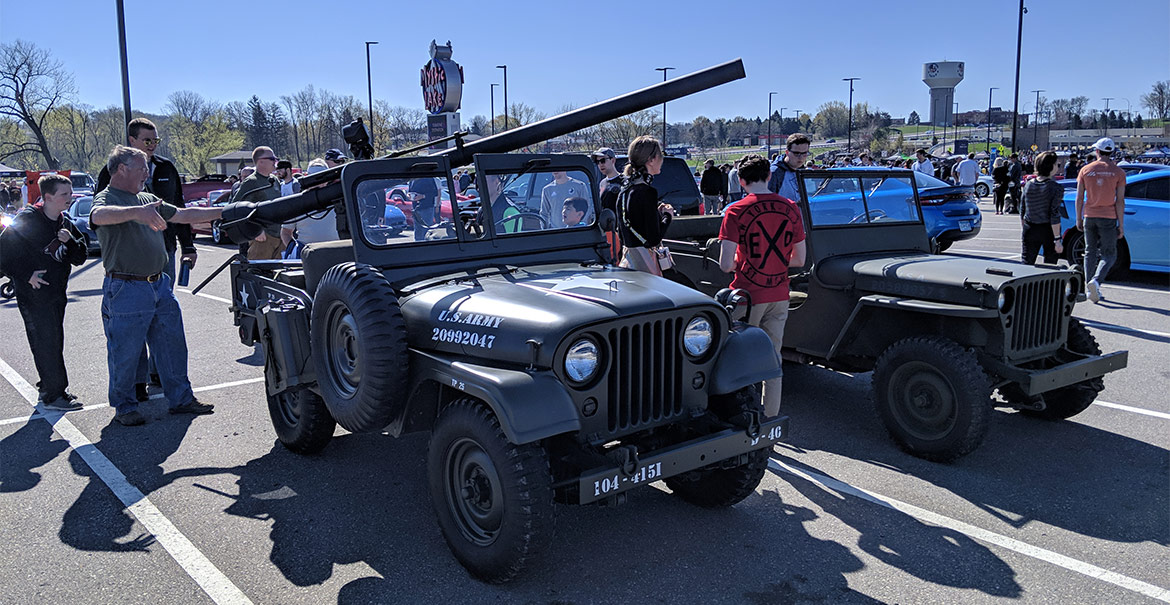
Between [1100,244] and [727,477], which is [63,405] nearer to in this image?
[727,477]

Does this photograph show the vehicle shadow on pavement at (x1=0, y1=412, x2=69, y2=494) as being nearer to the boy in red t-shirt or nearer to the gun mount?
the gun mount

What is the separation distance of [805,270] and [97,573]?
4630mm

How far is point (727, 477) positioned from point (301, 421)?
258 cm

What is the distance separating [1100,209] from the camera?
9234 mm

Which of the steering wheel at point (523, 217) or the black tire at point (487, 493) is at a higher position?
the steering wheel at point (523, 217)

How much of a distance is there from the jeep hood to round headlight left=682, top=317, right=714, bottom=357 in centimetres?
9

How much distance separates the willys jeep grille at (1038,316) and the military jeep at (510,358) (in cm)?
195

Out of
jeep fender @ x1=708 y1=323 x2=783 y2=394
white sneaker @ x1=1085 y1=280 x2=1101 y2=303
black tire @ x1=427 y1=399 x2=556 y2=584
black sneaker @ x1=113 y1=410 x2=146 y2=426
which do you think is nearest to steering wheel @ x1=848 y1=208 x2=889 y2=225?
jeep fender @ x1=708 y1=323 x2=783 y2=394

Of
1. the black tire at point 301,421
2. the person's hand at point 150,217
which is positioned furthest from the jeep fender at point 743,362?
the person's hand at point 150,217

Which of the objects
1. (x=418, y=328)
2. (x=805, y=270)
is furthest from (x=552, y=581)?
(x=805, y=270)

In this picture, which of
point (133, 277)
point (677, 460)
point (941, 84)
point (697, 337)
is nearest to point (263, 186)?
point (133, 277)

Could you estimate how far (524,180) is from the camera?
15.6ft

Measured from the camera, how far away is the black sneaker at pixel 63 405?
6.09 m

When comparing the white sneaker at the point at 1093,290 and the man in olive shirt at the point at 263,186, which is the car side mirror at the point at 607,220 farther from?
the white sneaker at the point at 1093,290
